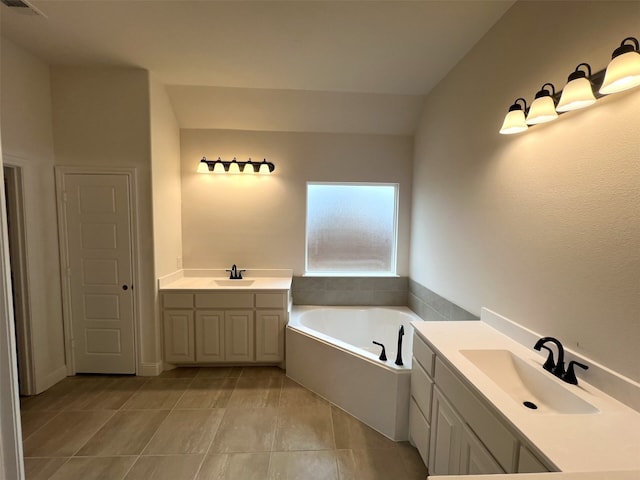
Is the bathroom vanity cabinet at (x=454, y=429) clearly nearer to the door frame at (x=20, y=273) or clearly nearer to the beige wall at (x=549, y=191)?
the beige wall at (x=549, y=191)

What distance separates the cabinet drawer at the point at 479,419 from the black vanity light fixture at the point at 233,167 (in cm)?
267

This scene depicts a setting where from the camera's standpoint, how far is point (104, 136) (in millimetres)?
2717

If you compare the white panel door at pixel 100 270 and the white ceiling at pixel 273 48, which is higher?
the white ceiling at pixel 273 48

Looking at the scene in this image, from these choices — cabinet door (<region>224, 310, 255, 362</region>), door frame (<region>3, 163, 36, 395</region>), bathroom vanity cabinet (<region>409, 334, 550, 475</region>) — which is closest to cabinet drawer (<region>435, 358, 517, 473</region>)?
bathroom vanity cabinet (<region>409, 334, 550, 475</region>)

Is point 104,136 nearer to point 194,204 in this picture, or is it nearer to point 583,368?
point 194,204

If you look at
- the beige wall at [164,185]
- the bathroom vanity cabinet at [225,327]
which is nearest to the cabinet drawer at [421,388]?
the bathroom vanity cabinet at [225,327]

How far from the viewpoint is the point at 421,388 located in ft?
6.02

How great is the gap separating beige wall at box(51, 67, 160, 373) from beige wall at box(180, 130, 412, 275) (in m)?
0.70

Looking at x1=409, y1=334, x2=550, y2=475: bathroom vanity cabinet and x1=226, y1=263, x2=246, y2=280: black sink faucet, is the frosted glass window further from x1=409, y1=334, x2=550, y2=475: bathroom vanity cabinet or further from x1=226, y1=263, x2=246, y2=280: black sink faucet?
x1=409, y1=334, x2=550, y2=475: bathroom vanity cabinet

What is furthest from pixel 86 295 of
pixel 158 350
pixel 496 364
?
pixel 496 364

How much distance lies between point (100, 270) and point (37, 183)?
0.91 m

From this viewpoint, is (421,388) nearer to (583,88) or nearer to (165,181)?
(583,88)

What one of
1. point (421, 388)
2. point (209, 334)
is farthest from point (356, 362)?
point (209, 334)

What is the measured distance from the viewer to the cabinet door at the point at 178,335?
9.72ft
